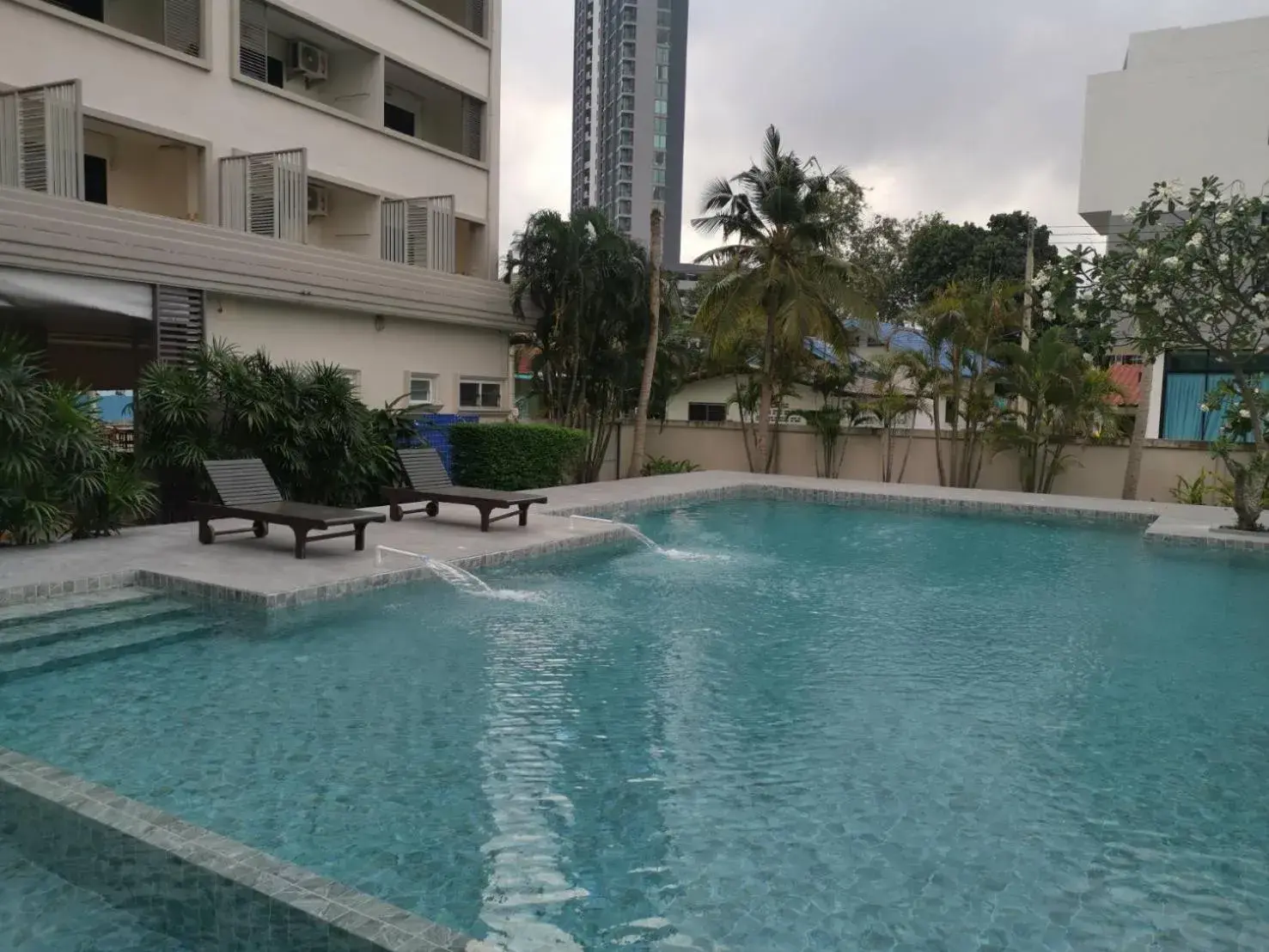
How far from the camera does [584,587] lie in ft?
34.7

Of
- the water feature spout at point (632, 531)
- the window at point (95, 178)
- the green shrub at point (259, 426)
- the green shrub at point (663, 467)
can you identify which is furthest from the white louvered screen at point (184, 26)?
the green shrub at point (663, 467)

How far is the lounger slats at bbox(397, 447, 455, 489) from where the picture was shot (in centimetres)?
1383

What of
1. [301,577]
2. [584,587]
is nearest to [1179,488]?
[584,587]

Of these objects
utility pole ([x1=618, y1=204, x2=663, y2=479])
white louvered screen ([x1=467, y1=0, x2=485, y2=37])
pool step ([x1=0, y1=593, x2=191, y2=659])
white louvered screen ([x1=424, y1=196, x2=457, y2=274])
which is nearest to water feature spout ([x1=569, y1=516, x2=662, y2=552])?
pool step ([x1=0, y1=593, x2=191, y2=659])

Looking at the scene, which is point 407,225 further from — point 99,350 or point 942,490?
point 942,490

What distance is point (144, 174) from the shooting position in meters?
16.2

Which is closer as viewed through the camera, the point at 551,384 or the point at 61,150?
the point at 61,150

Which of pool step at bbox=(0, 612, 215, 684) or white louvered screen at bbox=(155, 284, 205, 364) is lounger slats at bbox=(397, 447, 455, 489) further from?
pool step at bbox=(0, 612, 215, 684)

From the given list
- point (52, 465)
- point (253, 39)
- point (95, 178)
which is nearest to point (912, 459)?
point (253, 39)

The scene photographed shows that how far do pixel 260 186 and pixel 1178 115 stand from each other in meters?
23.1

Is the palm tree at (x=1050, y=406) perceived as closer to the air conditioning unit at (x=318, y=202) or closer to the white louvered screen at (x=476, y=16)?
the white louvered screen at (x=476, y=16)

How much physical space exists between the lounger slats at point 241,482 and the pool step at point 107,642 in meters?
2.61

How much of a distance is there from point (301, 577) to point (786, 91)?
17568 mm

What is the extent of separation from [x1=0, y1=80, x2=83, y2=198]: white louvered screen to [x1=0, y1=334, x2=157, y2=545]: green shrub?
2.94 m
